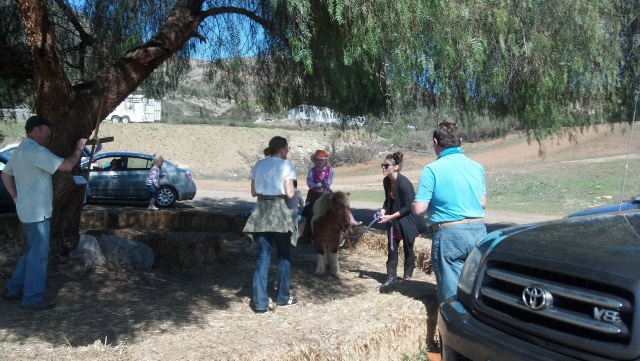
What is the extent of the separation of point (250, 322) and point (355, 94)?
3.39 meters

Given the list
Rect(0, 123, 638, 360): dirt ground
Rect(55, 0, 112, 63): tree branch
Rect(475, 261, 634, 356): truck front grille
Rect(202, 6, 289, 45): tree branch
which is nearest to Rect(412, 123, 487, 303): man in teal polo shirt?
Rect(0, 123, 638, 360): dirt ground

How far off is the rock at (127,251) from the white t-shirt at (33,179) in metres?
2.12

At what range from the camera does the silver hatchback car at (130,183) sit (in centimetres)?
1806

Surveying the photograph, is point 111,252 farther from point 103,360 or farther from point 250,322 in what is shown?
point 103,360

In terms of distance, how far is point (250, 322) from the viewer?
5777 millimetres

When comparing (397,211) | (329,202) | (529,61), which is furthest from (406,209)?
(529,61)

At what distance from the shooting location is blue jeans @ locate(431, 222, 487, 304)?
483 centimetres

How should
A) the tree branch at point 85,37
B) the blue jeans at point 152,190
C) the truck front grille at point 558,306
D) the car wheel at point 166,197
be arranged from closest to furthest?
1. the truck front grille at point 558,306
2. the tree branch at point 85,37
3. the blue jeans at point 152,190
4. the car wheel at point 166,197

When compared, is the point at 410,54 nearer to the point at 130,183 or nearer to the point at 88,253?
the point at 88,253

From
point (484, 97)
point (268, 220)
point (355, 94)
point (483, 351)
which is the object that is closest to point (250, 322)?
point (268, 220)

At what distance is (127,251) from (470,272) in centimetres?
542

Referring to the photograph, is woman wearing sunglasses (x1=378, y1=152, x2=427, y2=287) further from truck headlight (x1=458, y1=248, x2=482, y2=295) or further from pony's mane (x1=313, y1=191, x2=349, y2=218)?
truck headlight (x1=458, y1=248, x2=482, y2=295)

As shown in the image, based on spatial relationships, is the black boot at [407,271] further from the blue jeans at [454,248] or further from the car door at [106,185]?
the car door at [106,185]

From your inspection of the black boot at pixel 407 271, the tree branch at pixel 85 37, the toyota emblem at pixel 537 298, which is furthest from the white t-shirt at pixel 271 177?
the tree branch at pixel 85 37
